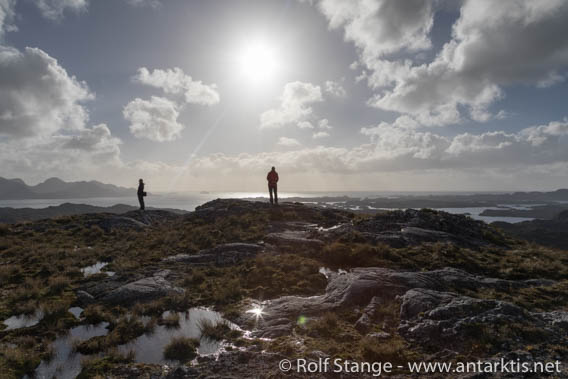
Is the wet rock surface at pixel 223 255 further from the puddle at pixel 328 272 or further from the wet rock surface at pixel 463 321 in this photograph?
the wet rock surface at pixel 463 321

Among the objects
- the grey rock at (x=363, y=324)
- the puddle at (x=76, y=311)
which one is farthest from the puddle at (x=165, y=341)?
the grey rock at (x=363, y=324)

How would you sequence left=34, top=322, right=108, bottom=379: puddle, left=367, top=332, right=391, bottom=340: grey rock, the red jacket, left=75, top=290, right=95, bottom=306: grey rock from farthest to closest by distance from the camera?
the red jacket, left=75, top=290, right=95, bottom=306: grey rock, left=367, top=332, right=391, bottom=340: grey rock, left=34, top=322, right=108, bottom=379: puddle

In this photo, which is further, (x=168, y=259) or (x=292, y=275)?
(x=168, y=259)

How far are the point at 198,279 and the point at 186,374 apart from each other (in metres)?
7.49

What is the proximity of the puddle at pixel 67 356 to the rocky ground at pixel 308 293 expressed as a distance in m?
0.30

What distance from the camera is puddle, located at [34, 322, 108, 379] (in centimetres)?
665

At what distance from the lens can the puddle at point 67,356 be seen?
665 centimetres

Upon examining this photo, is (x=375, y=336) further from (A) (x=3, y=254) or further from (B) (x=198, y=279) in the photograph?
(A) (x=3, y=254)

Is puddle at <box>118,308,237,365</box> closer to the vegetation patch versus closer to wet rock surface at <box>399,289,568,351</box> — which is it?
the vegetation patch

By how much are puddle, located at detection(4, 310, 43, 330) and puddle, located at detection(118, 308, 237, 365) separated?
4470 mm

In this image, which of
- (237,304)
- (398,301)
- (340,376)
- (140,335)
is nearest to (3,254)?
(140,335)

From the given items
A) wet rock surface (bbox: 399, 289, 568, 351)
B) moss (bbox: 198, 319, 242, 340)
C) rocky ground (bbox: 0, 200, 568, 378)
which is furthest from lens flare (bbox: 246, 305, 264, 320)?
wet rock surface (bbox: 399, 289, 568, 351)

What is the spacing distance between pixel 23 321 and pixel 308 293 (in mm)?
11135

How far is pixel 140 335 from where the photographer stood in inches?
339
